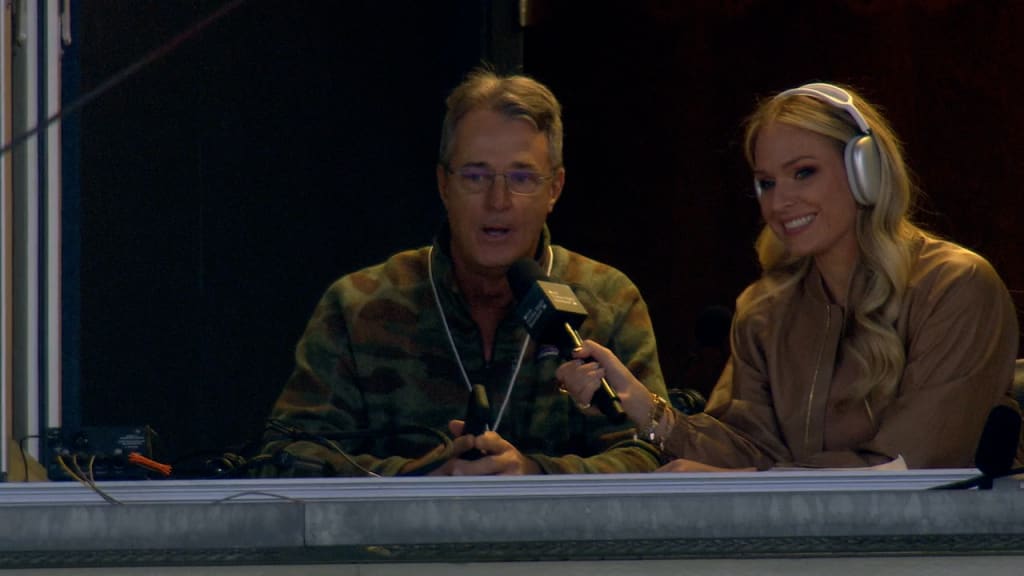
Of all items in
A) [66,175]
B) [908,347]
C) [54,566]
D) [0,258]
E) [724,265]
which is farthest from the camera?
[724,265]

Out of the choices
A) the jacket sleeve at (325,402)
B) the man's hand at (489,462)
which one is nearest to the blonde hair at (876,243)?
the man's hand at (489,462)

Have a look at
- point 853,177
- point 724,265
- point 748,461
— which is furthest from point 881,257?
point 724,265

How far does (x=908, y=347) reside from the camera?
271 cm

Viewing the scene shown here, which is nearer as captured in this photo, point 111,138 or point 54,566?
point 54,566

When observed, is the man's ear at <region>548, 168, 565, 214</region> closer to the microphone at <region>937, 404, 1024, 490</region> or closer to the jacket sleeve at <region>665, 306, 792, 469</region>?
the jacket sleeve at <region>665, 306, 792, 469</region>

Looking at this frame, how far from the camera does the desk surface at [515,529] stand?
4.59 ft

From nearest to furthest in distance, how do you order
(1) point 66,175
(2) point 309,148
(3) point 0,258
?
(3) point 0,258
(1) point 66,175
(2) point 309,148

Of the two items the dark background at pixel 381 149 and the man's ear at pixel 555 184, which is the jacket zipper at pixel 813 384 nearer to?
the man's ear at pixel 555 184

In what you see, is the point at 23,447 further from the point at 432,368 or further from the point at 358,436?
the point at 432,368

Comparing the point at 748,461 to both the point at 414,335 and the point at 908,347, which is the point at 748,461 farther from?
the point at 414,335

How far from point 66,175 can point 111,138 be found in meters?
0.52

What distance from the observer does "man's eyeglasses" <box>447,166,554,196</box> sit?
2939 mm

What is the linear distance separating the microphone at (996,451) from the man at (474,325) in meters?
1.31

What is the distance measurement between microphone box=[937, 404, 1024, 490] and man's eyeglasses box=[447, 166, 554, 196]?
1.54 meters
